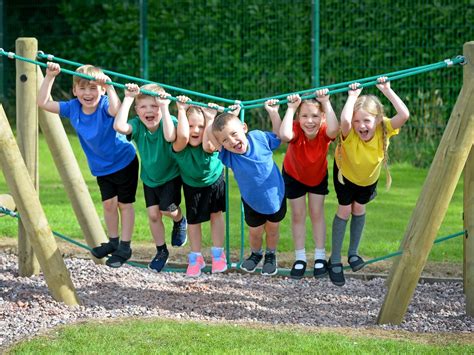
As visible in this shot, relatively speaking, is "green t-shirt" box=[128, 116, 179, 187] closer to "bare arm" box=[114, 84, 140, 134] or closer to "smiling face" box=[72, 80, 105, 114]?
"bare arm" box=[114, 84, 140, 134]

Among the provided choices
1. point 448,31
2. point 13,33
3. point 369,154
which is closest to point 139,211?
point 369,154

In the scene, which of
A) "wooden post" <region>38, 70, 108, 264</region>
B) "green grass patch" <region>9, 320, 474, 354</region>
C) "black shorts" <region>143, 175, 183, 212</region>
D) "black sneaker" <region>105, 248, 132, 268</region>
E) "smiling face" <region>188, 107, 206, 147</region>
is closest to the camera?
"green grass patch" <region>9, 320, 474, 354</region>

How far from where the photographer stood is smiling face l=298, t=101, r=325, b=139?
6320 millimetres

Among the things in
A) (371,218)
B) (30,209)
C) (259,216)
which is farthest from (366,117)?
(371,218)

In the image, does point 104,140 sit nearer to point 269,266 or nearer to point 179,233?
point 179,233

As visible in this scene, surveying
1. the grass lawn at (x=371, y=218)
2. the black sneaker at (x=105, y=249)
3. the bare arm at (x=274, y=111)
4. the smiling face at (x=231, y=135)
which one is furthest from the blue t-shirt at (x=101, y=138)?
the grass lawn at (x=371, y=218)

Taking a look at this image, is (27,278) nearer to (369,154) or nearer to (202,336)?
(202,336)

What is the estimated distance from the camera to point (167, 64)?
15594 millimetres

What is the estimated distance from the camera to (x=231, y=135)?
20.3 feet

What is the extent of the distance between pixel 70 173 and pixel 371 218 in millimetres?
3529

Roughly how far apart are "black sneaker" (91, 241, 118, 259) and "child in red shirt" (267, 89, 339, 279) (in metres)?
1.22

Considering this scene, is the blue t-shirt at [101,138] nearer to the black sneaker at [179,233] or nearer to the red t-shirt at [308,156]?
the black sneaker at [179,233]

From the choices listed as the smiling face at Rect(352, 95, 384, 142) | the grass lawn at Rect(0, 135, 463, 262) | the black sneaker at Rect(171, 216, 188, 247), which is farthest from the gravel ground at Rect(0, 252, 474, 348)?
the smiling face at Rect(352, 95, 384, 142)

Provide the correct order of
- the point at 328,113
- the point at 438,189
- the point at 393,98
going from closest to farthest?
1. the point at 438,189
2. the point at 393,98
3. the point at 328,113
